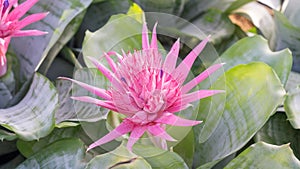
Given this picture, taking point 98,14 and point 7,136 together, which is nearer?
point 7,136

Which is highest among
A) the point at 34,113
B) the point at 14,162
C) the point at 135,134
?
the point at 135,134

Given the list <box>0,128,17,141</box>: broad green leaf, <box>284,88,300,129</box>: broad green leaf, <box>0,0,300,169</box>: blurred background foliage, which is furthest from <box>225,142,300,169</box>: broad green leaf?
<box>0,128,17,141</box>: broad green leaf

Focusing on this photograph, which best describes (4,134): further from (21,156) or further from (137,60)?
(137,60)

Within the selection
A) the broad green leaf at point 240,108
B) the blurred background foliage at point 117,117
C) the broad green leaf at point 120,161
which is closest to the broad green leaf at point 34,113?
the blurred background foliage at point 117,117

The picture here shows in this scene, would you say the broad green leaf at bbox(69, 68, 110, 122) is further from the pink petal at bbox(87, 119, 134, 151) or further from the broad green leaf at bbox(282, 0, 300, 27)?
the broad green leaf at bbox(282, 0, 300, 27)

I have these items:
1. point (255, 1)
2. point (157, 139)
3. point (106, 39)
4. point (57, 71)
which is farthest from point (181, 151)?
point (255, 1)

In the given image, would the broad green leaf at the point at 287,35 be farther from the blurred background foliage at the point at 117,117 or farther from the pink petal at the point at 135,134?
the pink petal at the point at 135,134

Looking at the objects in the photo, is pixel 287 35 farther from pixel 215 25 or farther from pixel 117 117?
pixel 117 117

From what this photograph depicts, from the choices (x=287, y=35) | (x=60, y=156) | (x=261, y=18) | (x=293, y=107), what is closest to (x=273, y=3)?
(x=261, y=18)
